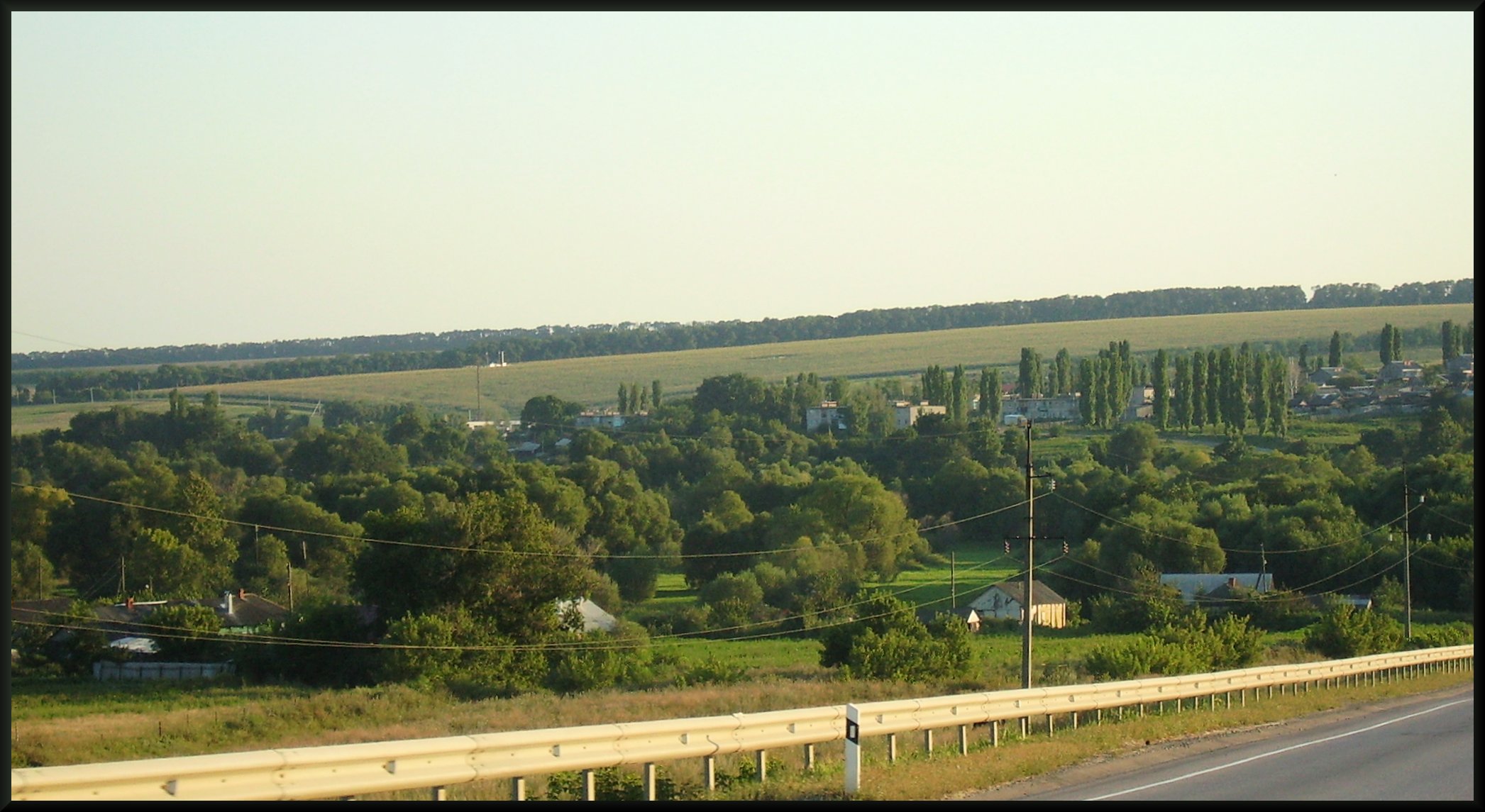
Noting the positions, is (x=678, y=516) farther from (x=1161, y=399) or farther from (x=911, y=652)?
(x=911, y=652)

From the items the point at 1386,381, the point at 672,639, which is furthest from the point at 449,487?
the point at 1386,381

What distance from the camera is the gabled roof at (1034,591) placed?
69500 mm

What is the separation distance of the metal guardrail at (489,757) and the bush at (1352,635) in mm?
25525

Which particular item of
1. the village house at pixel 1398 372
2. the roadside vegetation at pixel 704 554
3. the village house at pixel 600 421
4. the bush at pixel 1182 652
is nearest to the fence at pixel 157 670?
the roadside vegetation at pixel 704 554

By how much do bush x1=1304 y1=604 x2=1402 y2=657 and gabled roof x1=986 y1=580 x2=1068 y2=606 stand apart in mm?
26067

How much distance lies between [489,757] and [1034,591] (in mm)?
59746

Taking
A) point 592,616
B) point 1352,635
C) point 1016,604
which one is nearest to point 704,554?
point 1016,604

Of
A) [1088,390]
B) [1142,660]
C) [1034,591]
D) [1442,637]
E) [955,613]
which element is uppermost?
[1088,390]

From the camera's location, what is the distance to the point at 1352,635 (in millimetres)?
40719

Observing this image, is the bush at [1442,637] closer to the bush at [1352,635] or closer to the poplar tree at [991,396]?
the bush at [1352,635]

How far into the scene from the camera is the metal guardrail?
31.9 feet

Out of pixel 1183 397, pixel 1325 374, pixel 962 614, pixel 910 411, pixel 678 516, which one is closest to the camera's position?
pixel 962 614

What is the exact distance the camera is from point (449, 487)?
9594cm

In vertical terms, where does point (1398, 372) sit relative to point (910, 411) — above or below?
above
